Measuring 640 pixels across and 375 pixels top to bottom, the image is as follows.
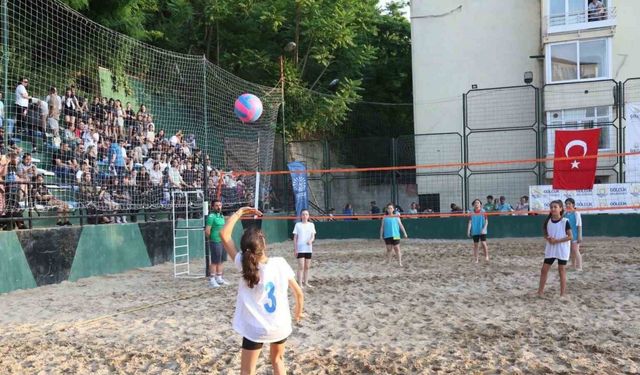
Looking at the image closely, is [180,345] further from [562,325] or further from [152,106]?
[152,106]

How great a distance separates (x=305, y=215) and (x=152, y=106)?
6.57 meters

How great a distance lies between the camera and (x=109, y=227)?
1246 centimetres

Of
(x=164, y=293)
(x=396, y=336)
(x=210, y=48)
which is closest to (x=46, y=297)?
(x=164, y=293)

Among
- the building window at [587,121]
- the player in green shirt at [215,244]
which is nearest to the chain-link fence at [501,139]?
the building window at [587,121]

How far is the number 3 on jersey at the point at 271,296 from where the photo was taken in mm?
4098

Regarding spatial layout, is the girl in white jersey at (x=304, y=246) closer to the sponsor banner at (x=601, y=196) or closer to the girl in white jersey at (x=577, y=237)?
the girl in white jersey at (x=577, y=237)

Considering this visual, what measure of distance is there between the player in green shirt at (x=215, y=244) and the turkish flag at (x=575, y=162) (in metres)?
8.81

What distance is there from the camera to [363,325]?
698 centimetres

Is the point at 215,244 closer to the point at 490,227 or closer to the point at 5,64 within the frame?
the point at 5,64

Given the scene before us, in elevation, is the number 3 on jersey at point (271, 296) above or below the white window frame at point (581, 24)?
below

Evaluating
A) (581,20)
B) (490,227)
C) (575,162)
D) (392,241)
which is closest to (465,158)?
(490,227)

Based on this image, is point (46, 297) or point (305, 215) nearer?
point (46, 297)

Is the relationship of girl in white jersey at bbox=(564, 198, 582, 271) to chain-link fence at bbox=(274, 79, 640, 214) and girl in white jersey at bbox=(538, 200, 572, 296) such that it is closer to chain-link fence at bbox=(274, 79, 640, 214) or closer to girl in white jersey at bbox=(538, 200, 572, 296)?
girl in white jersey at bbox=(538, 200, 572, 296)

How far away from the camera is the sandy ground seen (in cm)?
548
